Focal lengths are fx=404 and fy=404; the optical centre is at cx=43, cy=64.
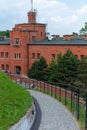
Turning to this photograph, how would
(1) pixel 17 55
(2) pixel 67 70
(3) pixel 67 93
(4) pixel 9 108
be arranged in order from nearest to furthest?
(4) pixel 9 108 → (3) pixel 67 93 → (2) pixel 67 70 → (1) pixel 17 55

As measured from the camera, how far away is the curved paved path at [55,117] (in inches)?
947

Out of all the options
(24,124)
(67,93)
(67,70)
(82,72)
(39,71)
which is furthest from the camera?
(39,71)

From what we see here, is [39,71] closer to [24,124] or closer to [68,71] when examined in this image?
[68,71]

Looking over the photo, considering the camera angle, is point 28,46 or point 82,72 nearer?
point 82,72

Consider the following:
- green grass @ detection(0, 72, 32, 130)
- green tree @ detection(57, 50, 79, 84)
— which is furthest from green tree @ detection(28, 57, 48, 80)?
green grass @ detection(0, 72, 32, 130)

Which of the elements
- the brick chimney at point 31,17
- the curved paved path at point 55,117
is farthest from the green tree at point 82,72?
the brick chimney at point 31,17

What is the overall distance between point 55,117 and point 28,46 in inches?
1912

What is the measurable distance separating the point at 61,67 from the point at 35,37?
23734mm

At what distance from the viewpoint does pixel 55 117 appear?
28.2 meters

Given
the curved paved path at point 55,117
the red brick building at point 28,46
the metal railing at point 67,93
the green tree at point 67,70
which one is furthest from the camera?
the red brick building at point 28,46

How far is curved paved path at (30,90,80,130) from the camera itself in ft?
78.9

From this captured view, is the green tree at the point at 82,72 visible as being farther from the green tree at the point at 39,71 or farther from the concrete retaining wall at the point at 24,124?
the concrete retaining wall at the point at 24,124

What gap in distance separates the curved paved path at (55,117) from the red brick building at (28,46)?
32.8m

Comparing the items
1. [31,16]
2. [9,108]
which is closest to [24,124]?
[9,108]
